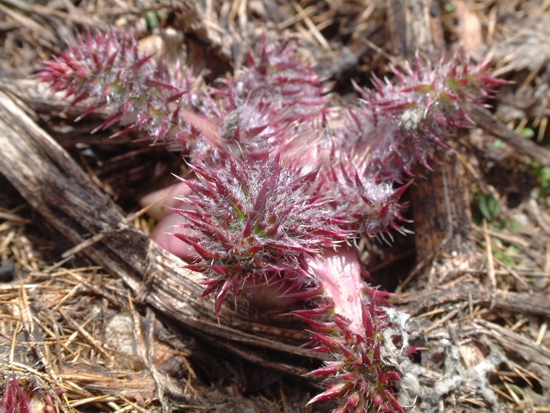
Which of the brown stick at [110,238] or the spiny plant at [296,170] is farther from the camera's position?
the brown stick at [110,238]

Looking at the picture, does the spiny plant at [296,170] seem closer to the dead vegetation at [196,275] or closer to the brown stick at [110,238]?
the brown stick at [110,238]

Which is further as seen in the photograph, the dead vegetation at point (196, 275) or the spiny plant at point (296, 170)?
the dead vegetation at point (196, 275)

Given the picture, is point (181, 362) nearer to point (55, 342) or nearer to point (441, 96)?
point (55, 342)

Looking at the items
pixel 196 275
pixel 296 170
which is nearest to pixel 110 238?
pixel 196 275

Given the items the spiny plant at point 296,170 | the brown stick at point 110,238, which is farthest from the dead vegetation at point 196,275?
the spiny plant at point 296,170

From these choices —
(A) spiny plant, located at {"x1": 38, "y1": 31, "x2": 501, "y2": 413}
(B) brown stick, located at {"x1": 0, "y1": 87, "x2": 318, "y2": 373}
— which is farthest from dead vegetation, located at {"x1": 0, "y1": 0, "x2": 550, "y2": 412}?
(A) spiny plant, located at {"x1": 38, "y1": 31, "x2": 501, "y2": 413}
